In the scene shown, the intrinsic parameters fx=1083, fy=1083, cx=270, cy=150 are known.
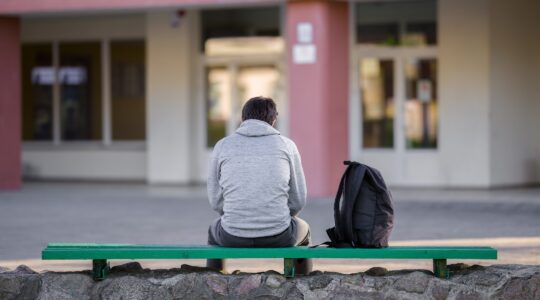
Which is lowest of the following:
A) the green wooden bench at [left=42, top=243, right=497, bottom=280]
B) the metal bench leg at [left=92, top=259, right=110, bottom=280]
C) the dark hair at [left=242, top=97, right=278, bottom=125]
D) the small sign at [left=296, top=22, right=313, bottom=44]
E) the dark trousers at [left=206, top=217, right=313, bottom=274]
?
the metal bench leg at [left=92, top=259, right=110, bottom=280]

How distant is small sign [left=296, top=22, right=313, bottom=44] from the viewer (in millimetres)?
16594

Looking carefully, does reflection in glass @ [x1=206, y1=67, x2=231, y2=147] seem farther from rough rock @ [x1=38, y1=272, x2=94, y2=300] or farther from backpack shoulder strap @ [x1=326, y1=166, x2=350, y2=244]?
backpack shoulder strap @ [x1=326, y1=166, x2=350, y2=244]

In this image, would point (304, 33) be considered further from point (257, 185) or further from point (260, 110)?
point (257, 185)

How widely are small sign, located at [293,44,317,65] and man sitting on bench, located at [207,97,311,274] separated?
31.4ft

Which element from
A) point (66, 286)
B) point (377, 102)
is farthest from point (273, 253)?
point (377, 102)

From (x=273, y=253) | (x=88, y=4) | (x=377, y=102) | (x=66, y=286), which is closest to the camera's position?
(x=273, y=253)

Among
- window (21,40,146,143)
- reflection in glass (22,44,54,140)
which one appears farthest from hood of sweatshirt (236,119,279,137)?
reflection in glass (22,44,54,140)

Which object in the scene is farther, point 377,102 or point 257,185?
point 377,102

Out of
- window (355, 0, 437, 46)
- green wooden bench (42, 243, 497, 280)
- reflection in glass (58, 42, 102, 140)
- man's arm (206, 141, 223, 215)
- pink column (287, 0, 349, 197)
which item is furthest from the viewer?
reflection in glass (58, 42, 102, 140)

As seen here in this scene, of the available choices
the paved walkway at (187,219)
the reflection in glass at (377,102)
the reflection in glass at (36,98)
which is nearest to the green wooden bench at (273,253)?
the paved walkway at (187,219)

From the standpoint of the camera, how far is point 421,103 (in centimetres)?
1886

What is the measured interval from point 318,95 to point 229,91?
418 centimetres

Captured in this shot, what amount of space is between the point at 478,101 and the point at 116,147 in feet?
23.8

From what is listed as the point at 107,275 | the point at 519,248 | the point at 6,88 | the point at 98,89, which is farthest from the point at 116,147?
the point at 107,275
